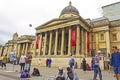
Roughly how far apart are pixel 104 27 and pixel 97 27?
2.04 meters

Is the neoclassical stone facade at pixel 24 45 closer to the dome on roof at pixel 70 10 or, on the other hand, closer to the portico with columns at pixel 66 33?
the portico with columns at pixel 66 33

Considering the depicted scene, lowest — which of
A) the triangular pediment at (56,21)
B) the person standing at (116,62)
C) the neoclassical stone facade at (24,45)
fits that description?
the person standing at (116,62)

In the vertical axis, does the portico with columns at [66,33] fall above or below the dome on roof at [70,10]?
below

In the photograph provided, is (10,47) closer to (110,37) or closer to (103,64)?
(110,37)

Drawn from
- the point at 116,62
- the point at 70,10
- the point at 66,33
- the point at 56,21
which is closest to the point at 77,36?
the point at 66,33

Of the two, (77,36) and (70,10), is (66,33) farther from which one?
(70,10)

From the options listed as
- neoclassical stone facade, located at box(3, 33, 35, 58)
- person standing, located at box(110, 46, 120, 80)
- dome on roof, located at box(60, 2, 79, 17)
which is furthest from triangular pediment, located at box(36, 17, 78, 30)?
person standing, located at box(110, 46, 120, 80)

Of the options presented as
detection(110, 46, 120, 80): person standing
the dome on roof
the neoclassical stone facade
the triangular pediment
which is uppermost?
the dome on roof

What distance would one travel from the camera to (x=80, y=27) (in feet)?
112

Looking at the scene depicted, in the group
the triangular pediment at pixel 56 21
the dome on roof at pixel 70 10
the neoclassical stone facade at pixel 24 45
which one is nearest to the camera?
the triangular pediment at pixel 56 21

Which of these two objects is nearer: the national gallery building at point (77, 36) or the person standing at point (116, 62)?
the person standing at point (116, 62)

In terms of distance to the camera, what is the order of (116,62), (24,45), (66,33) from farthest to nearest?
(24,45), (66,33), (116,62)

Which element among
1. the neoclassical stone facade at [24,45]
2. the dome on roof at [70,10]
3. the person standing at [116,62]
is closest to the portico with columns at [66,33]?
the dome on roof at [70,10]

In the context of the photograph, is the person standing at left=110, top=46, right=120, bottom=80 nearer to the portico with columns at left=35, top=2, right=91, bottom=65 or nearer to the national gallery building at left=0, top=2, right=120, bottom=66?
the national gallery building at left=0, top=2, right=120, bottom=66
